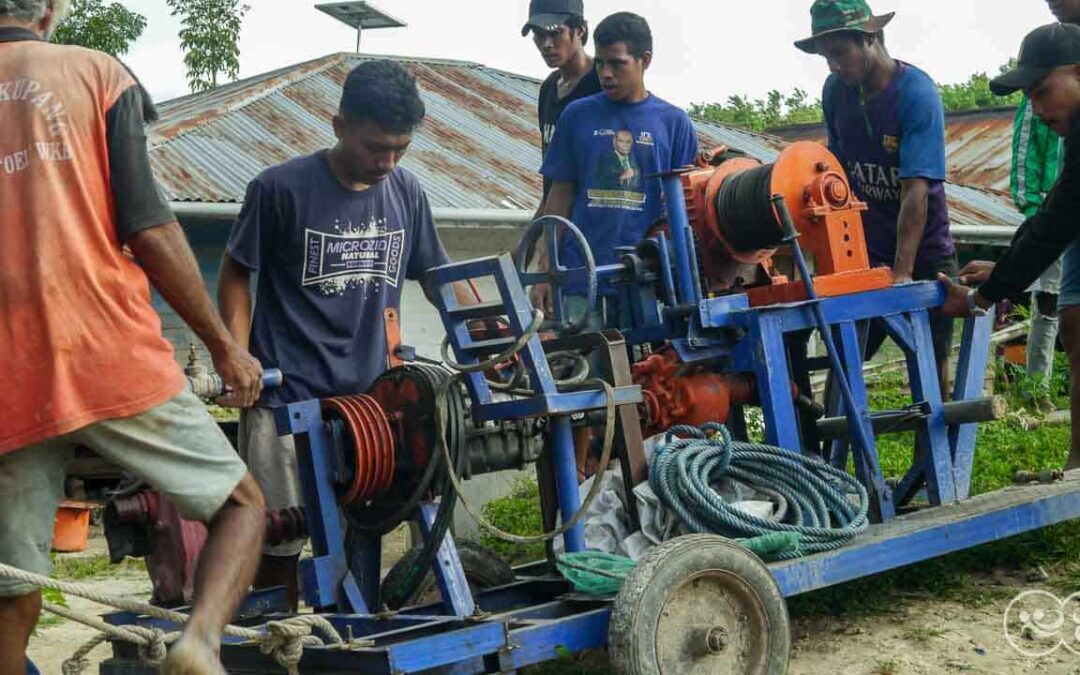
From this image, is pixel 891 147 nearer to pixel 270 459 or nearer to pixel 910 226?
pixel 910 226

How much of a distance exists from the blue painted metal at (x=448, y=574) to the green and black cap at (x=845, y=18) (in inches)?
125

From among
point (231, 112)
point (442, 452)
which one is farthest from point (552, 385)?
point (231, 112)

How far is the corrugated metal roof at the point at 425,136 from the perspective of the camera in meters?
14.3

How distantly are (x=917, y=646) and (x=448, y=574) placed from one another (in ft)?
5.96

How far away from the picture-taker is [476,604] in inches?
202

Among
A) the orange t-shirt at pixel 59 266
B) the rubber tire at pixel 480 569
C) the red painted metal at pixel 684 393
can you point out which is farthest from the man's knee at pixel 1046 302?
the orange t-shirt at pixel 59 266

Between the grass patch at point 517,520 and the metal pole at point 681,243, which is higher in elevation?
the metal pole at point 681,243

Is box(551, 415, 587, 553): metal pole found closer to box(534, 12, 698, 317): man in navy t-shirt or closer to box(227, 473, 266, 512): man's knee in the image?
box(227, 473, 266, 512): man's knee

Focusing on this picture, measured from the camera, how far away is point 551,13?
7.75m

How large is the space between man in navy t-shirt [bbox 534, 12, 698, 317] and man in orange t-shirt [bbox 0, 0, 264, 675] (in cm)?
311

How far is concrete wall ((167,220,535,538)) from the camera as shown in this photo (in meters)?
13.6

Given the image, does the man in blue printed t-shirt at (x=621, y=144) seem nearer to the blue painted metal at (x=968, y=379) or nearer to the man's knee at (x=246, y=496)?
the blue painted metal at (x=968, y=379)

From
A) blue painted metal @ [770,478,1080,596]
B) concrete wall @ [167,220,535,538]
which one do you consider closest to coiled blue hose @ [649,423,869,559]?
blue painted metal @ [770,478,1080,596]

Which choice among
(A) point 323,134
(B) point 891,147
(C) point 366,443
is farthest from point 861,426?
(A) point 323,134
